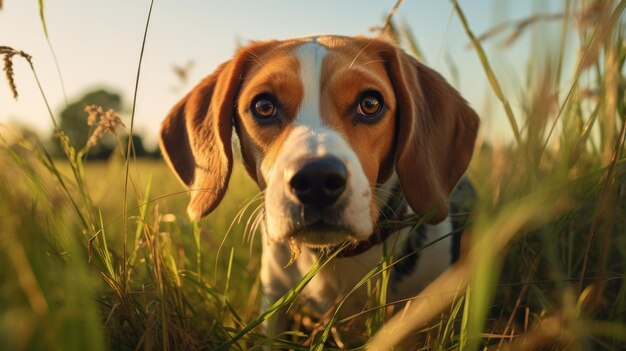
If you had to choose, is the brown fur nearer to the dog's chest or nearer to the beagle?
the beagle

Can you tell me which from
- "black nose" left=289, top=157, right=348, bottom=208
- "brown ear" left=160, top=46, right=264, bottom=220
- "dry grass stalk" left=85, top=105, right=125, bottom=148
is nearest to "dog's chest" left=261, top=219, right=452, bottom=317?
"brown ear" left=160, top=46, right=264, bottom=220

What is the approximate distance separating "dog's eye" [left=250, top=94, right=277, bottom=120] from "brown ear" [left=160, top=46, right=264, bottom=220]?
0.24 m

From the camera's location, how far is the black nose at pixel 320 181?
Answer: 1.68m

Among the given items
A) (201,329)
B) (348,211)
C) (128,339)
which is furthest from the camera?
(201,329)

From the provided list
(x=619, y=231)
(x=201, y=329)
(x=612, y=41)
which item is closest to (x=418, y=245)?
(x=619, y=231)

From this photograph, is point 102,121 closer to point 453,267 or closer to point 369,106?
point 369,106

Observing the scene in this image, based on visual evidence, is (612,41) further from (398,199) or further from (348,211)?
(348,211)

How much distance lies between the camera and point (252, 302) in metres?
2.83

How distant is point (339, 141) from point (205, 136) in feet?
3.09

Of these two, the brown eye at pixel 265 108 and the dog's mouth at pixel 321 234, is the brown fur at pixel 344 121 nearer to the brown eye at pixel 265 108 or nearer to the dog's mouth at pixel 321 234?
the brown eye at pixel 265 108

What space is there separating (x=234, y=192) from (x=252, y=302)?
2.99 meters

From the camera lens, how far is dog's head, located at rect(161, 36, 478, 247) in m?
1.80

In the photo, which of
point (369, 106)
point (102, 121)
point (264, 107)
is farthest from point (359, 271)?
point (102, 121)

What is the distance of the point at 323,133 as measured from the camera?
1978mm
